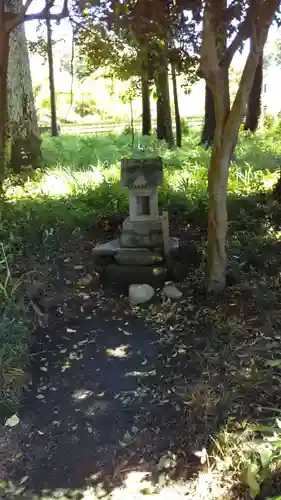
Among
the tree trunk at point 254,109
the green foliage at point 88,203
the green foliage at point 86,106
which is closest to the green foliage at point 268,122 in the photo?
the tree trunk at point 254,109

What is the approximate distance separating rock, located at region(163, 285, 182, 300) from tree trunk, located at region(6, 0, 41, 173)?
15.0ft

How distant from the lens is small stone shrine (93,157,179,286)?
4887 millimetres

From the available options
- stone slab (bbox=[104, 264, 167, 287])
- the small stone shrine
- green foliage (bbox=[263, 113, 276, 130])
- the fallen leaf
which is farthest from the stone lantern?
green foliage (bbox=[263, 113, 276, 130])

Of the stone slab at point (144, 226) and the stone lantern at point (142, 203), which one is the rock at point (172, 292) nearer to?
the stone lantern at point (142, 203)

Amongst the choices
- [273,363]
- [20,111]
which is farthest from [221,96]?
[20,111]

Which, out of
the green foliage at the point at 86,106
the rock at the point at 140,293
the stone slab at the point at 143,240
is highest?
the green foliage at the point at 86,106

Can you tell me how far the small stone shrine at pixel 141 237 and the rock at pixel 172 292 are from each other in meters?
0.15

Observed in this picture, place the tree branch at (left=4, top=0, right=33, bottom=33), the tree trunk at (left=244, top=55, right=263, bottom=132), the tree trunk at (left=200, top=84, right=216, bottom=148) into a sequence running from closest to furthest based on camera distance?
the tree branch at (left=4, top=0, right=33, bottom=33)
the tree trunk at (left=200, top=84, right=216, bottom=148)
the tree trunk at (left=244, top=55, right=263, bottom=132)

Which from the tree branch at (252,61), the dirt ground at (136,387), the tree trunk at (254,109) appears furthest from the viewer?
the tree trunk at (254,109)

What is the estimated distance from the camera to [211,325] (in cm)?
425

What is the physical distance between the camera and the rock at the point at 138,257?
5.02 meters

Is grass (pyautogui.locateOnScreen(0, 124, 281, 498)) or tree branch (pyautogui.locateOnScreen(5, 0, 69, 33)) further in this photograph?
tree branch (pyautogui.locateOnScreen(5, 0, 69, 33))

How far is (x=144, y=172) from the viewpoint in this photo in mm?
4879

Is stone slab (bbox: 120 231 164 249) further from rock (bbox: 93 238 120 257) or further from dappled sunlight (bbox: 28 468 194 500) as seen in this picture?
dappled sunlight (bbox: 28 468 194 500)
